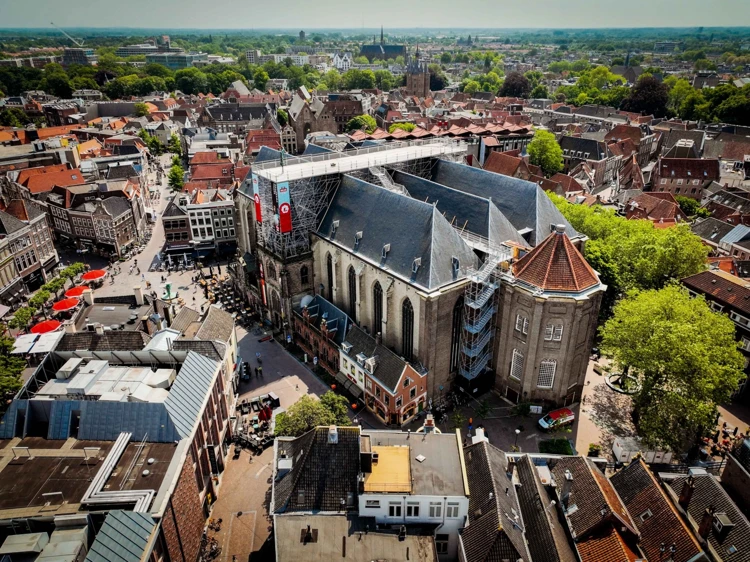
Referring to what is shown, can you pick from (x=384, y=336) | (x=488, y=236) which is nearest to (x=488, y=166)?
(x=488, y=236)

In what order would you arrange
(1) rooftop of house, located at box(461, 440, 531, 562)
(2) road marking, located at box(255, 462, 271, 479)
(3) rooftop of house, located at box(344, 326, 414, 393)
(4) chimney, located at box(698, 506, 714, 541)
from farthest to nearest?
(3) rooftop of house, located at box(344, 326, 414, 393) → (2) road marking, located at box(255, 462, 271, 479) → (4) chimney, located at box(698, 506, 714, 541) → (1) rooftop of house, located at box(461, 440, 531, 562)

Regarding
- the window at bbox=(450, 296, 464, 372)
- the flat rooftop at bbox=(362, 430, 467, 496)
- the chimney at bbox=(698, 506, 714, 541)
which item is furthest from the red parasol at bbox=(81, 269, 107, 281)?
the chimney at bbox=(698, 506, 714, 541)

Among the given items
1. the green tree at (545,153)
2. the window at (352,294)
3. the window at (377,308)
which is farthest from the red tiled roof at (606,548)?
the green tree at (545,153)

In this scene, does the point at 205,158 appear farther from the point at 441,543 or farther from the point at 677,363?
the point at 677,363

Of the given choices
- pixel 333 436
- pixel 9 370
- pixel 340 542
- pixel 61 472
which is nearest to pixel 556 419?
pixel 333 436

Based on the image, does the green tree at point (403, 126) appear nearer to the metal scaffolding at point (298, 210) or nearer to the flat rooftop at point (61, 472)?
the metal scaffolding at point (298, 210)

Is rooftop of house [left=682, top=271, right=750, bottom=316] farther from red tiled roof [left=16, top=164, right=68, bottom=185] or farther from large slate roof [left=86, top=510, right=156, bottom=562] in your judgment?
red tiled roof [left=16, top=164, right=68, bottom=185]
